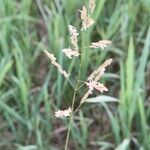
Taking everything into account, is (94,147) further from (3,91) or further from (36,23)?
(36,23)

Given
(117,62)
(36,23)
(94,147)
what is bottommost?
(94,147)

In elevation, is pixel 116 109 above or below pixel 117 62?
below

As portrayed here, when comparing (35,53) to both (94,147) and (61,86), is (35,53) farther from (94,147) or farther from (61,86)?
(94,147)

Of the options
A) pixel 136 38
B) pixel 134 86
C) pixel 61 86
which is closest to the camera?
pixel 134 86

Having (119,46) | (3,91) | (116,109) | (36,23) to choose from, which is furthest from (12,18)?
(116,109)

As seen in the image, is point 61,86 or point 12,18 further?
point 12,18

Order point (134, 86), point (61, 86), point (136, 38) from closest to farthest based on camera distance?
point (134, 86), point (61, 86), point (136, 38)

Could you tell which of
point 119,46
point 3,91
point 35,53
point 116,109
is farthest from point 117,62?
point 3,91
